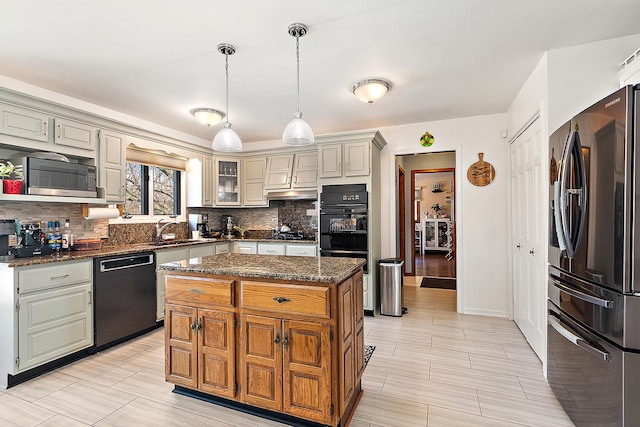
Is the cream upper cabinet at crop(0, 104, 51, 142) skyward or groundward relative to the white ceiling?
groundward

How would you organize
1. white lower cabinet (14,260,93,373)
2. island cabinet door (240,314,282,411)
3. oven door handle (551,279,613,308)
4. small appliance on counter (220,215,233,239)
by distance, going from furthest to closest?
small appliance on counter (220,215,233,239)
white lower cabinet (14,260,93,373)
island cabinet door (240,314,282,411)
oven door handle (551,279,613,308)

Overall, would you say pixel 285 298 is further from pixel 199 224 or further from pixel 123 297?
pixel 199 224

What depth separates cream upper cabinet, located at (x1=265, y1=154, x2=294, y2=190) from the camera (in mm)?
4910

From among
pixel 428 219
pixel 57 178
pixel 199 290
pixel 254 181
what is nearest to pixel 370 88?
pixel 199 290

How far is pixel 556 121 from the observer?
2.40 m

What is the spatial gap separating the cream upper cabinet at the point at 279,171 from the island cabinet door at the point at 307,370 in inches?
128

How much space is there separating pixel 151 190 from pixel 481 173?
4.45 m

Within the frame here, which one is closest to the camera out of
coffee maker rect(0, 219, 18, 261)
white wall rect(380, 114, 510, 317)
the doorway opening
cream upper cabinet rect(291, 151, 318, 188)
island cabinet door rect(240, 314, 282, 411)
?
island cabinet door rect(240, 314, 282, 411)

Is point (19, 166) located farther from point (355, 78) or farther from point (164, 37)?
point (355, 78)

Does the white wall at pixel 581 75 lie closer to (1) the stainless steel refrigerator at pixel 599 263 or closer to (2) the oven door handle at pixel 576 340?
(1) the stainless steel refrigerator at pixel 599 263

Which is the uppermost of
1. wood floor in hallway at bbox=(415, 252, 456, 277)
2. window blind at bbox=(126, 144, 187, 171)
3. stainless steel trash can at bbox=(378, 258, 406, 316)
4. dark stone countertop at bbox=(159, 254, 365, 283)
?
window blind at bbox=(126, 144, 187, 171)

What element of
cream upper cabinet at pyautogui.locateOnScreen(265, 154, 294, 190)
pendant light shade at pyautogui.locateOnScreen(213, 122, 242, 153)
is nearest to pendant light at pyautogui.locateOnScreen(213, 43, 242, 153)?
pendant light shade at pyautogui.locateOnScreen(213, 122, 242, 153)

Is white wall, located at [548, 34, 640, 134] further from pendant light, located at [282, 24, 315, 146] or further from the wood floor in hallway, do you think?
the wood floor in hallway

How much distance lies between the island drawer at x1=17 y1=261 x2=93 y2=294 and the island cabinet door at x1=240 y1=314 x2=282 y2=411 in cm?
189
